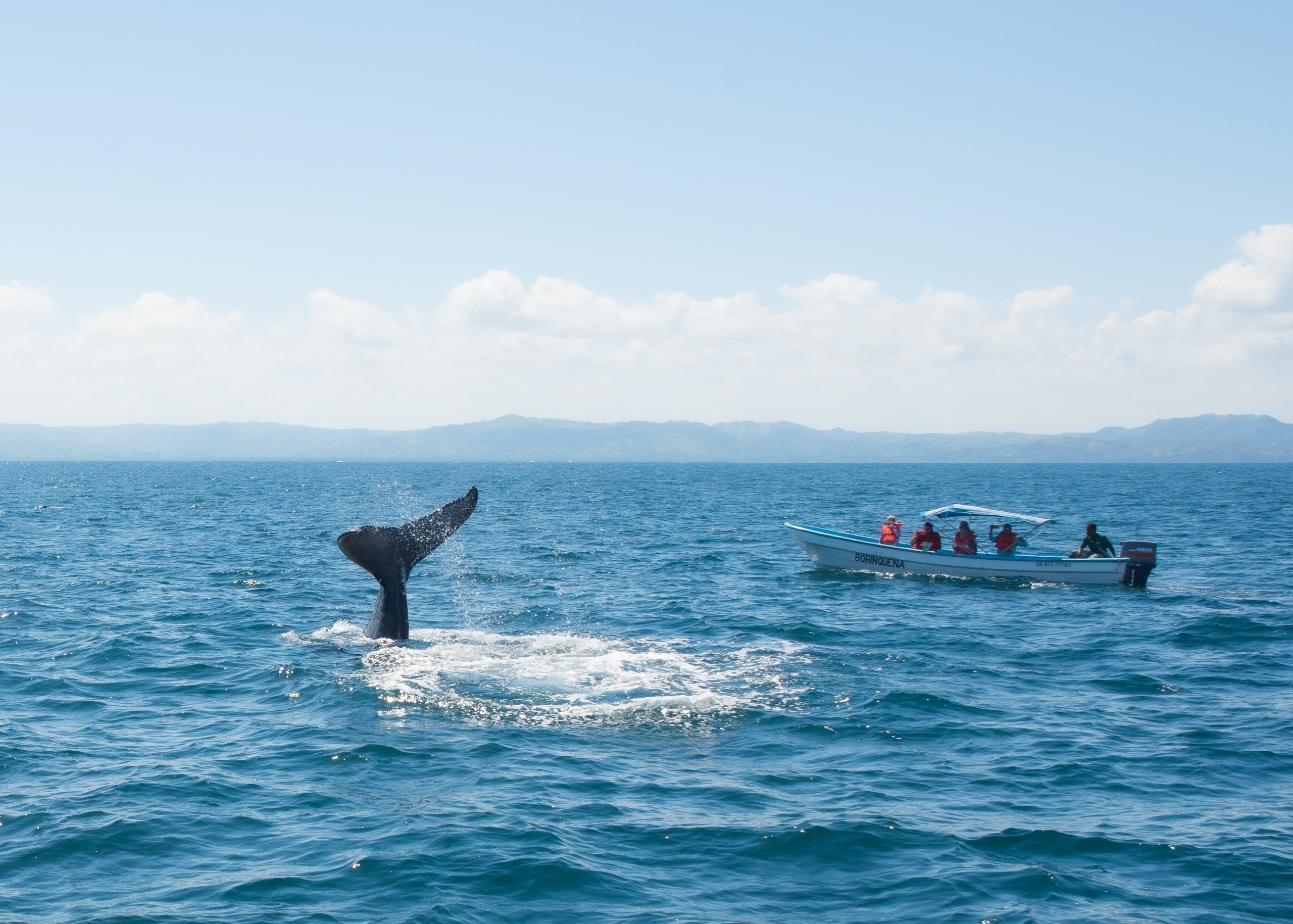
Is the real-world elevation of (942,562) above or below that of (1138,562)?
below

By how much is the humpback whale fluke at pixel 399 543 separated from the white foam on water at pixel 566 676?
1.48 m

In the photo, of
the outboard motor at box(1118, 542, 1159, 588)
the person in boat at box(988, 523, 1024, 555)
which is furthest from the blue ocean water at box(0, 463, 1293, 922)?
the person in boat at box(988, 523, 1024, 555)

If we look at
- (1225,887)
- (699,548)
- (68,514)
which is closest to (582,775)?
(1225,887)

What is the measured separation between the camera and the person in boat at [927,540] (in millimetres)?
33625

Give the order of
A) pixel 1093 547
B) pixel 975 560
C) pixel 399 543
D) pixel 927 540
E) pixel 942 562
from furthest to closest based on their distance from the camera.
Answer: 1. pixel 927 540
2. pixel 942 562
3. pixel 975 560
4. pixel 1093 547
5. pixel 399 543

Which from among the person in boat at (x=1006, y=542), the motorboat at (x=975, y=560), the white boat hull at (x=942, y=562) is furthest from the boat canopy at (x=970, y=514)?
the white boat hull at (x=942, y=562)

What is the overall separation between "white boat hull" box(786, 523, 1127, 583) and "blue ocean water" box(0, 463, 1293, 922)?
907mm

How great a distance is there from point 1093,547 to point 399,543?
22.9m

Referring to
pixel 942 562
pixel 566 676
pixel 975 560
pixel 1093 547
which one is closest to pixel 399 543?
pixel 566 676

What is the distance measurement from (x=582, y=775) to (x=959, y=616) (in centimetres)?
1546

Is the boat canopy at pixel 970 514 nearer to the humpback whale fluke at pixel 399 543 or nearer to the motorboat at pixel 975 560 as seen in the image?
the motorboat at pixel 975 560

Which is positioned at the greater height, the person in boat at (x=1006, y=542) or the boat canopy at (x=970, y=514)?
the boat canopy at (x=970, y=514)

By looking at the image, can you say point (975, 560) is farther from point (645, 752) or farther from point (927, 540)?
point (645, 752)

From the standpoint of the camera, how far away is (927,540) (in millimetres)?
33812
